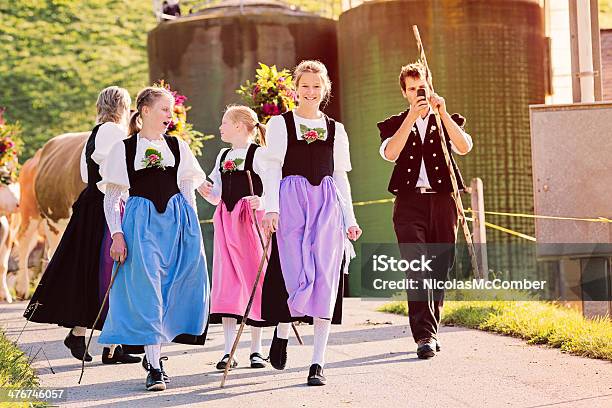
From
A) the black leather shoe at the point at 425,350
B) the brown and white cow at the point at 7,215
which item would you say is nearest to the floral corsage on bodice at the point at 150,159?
the black leather shoe at the point at 425,350

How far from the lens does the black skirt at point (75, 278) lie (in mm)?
9234

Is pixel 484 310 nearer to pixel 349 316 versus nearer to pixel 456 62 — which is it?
pixel 349 316

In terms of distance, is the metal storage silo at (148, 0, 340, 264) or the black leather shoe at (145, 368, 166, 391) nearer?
the black leather shoe at (145, 368, 166, 391)

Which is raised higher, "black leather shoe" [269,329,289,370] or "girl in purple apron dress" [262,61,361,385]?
"girl in purple apron dress" [262,61,361,385]

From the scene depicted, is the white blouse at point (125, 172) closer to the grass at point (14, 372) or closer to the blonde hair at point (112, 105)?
the grass at point (14, 372)

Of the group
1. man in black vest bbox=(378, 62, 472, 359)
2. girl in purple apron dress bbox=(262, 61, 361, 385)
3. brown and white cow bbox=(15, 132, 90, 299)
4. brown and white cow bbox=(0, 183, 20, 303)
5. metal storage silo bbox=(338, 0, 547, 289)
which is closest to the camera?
girl in purple apron dress bbox=(262, 61, 361, 385)

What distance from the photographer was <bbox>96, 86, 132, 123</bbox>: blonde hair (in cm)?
926

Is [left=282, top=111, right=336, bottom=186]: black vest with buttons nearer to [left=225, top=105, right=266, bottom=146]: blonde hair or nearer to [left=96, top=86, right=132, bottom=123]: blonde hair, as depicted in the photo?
[left=225, top=105, right=266, bottom=146]: blonde hair

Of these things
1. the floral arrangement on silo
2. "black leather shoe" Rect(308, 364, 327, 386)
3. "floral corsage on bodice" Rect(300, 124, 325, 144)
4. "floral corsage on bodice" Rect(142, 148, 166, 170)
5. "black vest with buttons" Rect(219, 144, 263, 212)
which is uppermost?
the floral arrangement on silo

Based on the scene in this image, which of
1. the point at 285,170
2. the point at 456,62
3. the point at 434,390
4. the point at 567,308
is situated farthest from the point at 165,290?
the point at 456,62

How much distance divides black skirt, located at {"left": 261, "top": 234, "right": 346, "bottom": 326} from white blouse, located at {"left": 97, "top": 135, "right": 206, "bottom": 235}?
1.94ft

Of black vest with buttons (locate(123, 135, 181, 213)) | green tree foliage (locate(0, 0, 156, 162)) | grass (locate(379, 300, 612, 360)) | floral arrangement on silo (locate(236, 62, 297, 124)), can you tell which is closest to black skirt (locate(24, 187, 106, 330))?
black vest with buttons (locate(123, 135, 181, 213))

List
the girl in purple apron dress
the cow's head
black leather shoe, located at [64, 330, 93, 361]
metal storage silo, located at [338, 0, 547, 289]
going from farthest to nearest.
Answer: metal storage silo, located at [338, 0, 547, 289] < the cow's head < black leather shoe, located at [64, 330, 93, 361] < the girl in purple apron dress

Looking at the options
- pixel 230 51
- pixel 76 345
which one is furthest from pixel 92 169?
pixel 230 51
